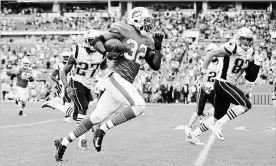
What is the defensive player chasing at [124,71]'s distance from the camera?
6.72 m

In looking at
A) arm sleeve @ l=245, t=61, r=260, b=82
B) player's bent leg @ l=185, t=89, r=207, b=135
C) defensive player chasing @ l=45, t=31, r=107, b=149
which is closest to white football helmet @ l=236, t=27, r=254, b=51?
arm sleeve @ l=245, t=61, r=260, b=82

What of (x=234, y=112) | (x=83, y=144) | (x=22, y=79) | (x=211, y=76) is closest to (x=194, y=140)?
(x=234, y=112)

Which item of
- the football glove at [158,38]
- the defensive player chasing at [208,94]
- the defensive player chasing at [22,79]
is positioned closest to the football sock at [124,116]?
the football glove at [158,38]

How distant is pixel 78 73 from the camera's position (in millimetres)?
9883

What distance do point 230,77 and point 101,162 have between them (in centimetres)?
321

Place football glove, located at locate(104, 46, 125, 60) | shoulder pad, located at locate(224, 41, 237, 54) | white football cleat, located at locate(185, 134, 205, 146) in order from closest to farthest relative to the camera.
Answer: football glove, located at locate(104, 46, 125, 60) < shoulder pad, located at locate(224, 41, 237, 54) < white football cleat, located at locate(185, 134, 205, 146)

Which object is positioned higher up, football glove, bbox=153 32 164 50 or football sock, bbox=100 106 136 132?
football glove, bbox=153 32 164 50

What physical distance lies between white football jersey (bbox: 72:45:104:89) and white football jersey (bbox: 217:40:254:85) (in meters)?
2.02

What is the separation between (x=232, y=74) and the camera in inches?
371

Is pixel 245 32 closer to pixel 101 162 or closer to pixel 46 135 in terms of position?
pixel 101 162

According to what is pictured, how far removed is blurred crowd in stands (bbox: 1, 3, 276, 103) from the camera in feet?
107

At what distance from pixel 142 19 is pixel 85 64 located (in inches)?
115

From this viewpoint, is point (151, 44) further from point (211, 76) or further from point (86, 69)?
point (211, 76)

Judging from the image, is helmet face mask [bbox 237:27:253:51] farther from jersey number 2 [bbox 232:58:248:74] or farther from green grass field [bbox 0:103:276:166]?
green grass field [bbox 0:103:276:166]
